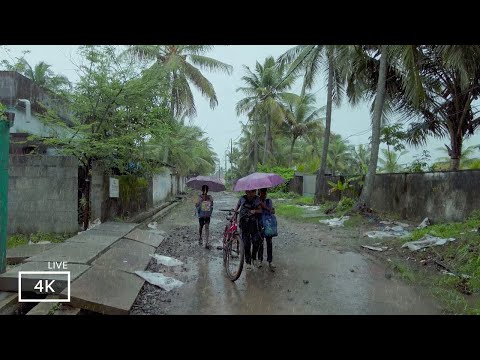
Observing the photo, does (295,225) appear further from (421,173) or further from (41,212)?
(41,212)

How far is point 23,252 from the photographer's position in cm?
643

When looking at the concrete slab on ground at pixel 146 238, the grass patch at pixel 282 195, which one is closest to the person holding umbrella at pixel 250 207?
the concrete slab on ground at pixel 146 238

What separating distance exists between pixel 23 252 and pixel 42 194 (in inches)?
81.6

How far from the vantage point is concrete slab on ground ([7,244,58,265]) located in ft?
20.0

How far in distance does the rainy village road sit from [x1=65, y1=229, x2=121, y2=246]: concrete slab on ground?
3.41 feet

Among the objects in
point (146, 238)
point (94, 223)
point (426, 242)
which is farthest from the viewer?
point (94, 223)

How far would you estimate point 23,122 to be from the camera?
13430 millimetres

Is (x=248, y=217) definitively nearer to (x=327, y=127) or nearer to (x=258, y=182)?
(x=258, y=182)

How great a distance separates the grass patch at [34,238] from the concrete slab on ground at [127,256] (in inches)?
60.9

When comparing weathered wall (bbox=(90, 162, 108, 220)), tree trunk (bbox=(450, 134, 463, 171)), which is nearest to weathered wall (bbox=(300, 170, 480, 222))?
tree trunk (bbox=(450, 134, 463, 171))

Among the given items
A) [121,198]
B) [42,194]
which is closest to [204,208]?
[42,194]

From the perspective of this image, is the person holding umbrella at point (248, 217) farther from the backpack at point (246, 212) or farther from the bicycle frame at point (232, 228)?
the bicycle frame at point (232, 228)

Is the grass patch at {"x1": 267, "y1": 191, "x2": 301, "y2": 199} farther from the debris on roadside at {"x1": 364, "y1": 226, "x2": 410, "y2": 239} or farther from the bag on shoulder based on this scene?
the bag on shoulder
